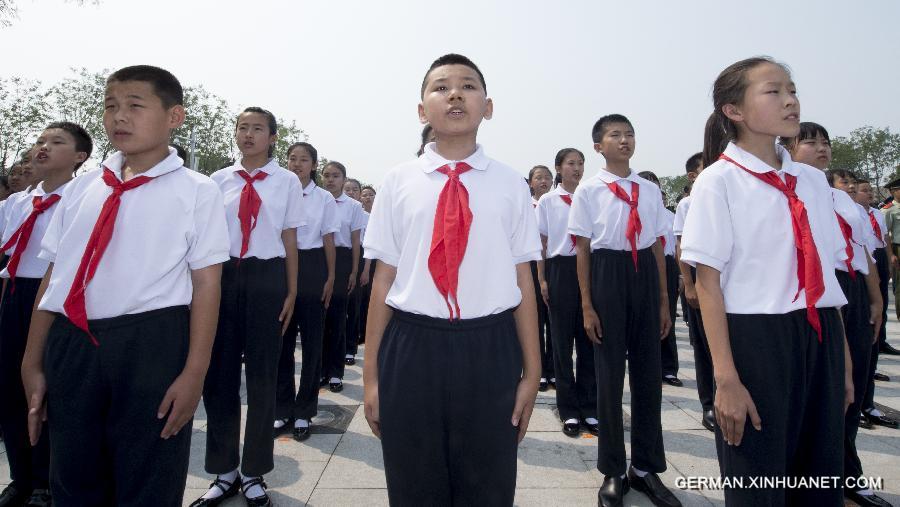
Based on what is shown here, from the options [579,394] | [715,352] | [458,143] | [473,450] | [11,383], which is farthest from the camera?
[579,394]

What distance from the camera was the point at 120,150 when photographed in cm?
215

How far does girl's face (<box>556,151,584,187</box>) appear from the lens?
5.77 meters

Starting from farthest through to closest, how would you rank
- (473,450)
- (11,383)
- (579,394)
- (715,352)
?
(579,394), (11,383), (715,352), (473,450)

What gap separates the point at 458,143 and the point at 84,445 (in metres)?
1.72

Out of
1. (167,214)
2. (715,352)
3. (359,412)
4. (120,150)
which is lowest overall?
(359,412)

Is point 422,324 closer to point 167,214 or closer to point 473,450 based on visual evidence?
point 473,450

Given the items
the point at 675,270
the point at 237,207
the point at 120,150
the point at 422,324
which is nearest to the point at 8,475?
the point at 237,207

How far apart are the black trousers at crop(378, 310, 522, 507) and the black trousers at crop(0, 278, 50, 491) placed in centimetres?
256

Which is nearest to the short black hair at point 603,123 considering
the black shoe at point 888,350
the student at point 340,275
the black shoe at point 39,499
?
the student at point 340,275

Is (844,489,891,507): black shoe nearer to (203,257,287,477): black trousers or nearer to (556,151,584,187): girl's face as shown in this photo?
(203,257,287,477): black trousers

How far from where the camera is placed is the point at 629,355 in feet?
11.0

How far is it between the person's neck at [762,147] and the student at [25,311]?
3715 mm

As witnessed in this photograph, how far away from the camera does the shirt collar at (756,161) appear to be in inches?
78.6

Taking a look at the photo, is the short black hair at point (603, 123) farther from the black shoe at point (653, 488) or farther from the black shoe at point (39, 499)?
the black shoe at point (39, 499)
